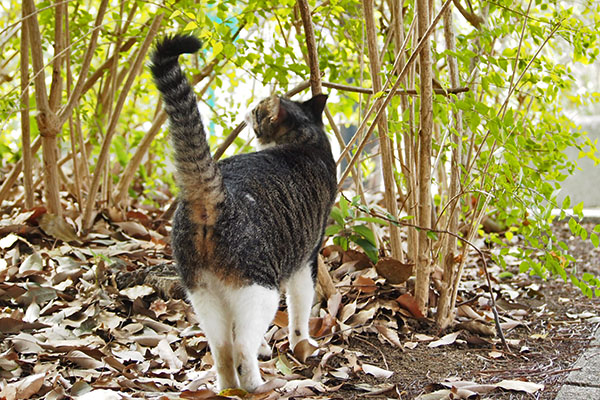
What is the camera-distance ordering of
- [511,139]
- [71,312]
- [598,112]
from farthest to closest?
[598,112], [71,312], [511,139]

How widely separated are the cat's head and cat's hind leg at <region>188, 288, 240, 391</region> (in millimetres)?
973

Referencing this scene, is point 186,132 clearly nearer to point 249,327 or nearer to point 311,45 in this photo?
point 249,327

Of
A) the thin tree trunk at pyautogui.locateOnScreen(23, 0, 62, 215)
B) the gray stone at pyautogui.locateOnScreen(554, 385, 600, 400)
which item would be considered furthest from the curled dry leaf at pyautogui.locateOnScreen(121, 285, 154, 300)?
the gray stone at pyautogui.locateOnScreen(554, 385, 600, 400)

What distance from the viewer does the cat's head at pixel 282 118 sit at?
9.65ft

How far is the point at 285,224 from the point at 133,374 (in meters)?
0.83

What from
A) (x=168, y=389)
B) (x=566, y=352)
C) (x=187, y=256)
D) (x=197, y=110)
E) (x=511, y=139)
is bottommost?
(x=566, y=352)

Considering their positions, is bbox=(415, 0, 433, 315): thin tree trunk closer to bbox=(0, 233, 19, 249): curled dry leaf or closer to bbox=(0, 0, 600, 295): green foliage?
bbox=(0, 0, 600, 295): green foliage

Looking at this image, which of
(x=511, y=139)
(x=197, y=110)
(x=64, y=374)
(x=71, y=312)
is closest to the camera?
(x=197, y=110)

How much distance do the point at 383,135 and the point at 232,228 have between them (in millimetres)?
1152

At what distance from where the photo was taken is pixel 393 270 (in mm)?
3396

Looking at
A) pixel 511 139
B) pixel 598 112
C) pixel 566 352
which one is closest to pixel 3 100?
→ pixel 511 139

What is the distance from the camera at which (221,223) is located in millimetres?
2176

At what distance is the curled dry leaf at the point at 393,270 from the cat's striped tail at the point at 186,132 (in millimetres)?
1453

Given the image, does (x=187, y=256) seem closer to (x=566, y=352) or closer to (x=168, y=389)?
(x=168, y=389)
